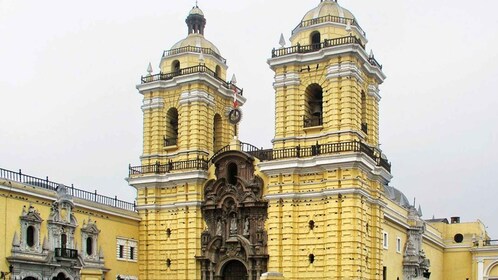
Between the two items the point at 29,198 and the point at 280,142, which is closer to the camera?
the point at 29,198

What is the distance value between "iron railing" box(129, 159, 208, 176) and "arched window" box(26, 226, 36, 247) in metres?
9.97

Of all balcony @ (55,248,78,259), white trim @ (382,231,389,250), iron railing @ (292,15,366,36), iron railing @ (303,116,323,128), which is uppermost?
iron railing @ (292,15,366,36)

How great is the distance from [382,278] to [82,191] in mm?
17303

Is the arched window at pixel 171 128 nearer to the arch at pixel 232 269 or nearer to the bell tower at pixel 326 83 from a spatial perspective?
the bell tower at pixel 326 83

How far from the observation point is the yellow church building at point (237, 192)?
36500 millimetres

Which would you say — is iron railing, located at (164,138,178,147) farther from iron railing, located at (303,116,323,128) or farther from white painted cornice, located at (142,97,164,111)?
iron railing, located at (303,116,323,128)

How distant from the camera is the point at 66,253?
3672cm

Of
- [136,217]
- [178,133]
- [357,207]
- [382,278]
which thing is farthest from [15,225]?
[382,278]

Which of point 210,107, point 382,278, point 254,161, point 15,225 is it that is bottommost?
point 382,278

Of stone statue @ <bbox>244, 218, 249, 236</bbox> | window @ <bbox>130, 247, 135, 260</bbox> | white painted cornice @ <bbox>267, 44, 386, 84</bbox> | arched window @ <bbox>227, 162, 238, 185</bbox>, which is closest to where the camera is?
white painted cornice @ <bbox>267, 44, 386, 84</bbox>

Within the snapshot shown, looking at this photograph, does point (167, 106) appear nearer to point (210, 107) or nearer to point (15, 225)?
point (210, 107)

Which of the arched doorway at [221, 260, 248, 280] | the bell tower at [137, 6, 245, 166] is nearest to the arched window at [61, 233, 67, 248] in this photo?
the bell tower at [137, 6, 245, 166]

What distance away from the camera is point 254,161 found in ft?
133

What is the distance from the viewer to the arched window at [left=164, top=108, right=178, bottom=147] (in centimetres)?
4450
